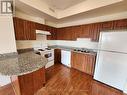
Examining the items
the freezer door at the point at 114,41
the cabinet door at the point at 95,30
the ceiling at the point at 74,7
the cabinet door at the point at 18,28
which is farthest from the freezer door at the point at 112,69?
Answer: the cabinet door at the point at 18,28

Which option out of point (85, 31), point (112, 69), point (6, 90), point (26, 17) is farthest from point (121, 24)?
point (6, 90)

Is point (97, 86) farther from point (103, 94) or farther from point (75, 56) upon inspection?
point (75, 56)

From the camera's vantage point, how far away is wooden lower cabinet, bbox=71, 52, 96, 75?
9.38 ft

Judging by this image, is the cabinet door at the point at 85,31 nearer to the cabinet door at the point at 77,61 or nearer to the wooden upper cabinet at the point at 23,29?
the cabinet door at the point at 77,61

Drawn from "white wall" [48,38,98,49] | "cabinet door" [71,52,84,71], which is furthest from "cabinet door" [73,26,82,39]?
"cabinet door" [71,52,84,71]

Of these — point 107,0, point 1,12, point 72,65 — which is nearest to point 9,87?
point 1,12

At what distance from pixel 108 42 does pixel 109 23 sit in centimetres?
75

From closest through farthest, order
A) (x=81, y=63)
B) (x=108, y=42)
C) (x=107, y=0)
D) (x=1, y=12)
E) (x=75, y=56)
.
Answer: (x=107, y=0) < (x=1, y=12) < (x=108, y=42) < (x=81, y=63) < (x=75, y=56)

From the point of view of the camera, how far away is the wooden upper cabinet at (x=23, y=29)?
7.73 feet

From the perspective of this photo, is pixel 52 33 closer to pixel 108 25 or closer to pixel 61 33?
pixel 61 33

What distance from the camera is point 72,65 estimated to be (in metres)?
3.56

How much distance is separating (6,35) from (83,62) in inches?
113

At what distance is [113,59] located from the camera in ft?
7.02

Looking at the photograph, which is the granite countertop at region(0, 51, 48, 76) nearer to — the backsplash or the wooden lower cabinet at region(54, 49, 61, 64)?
the backsplash
